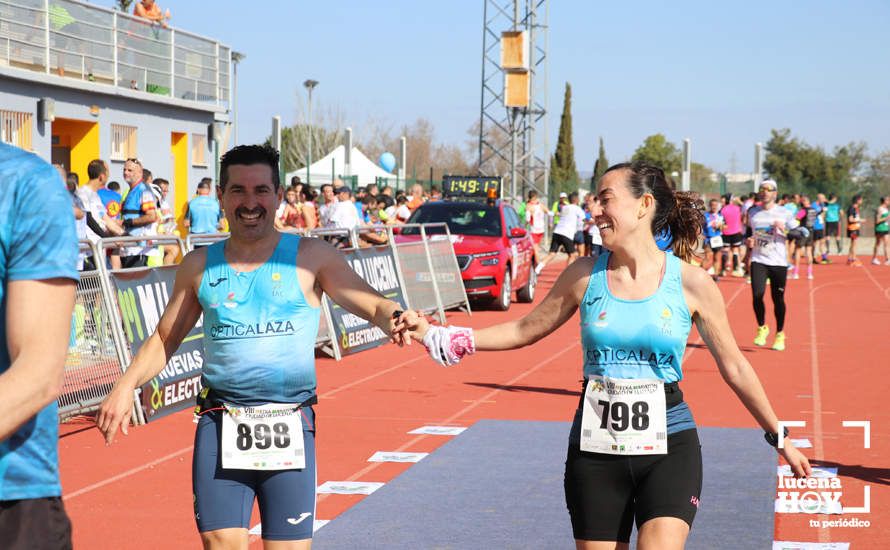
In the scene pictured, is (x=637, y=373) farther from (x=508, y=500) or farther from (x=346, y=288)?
(x=508, y=500)

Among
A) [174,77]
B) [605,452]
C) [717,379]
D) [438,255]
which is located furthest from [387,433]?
[174,77]

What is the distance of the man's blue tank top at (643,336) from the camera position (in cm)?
460

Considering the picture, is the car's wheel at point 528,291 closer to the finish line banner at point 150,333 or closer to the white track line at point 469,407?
the white track line at point 469,407

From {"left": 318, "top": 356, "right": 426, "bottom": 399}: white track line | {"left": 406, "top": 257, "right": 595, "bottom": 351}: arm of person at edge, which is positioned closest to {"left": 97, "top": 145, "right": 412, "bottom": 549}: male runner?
{"left": 406, "top": 257, "right": 595, "bottom": 351}: arm of person at edge

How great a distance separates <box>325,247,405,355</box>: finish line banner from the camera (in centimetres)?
1528

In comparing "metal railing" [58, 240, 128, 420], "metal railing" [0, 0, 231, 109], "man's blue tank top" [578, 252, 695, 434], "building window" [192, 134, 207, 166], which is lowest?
"metal railing" [58, 240, 128, 420]

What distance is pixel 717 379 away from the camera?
533 inches

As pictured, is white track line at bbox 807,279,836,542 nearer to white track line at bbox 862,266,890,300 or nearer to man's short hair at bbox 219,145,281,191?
man's short hair at bbox 219,145,281,191

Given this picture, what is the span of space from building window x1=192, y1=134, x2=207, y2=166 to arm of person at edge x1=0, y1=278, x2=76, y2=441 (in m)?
27.8

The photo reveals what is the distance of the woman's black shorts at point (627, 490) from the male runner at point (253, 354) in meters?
0.94

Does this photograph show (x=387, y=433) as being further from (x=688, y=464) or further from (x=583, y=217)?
(x=583, y=217)

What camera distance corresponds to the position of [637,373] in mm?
4602

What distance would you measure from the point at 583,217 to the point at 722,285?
3.66 metres

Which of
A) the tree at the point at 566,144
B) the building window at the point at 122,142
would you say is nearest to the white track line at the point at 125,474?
the building window at the point at 122,142
